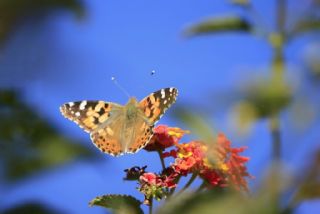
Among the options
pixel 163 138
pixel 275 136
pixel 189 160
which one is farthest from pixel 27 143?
pixel 163 138

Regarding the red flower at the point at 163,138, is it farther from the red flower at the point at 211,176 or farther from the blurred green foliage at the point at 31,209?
the blurred green foliage at the point at 31,209

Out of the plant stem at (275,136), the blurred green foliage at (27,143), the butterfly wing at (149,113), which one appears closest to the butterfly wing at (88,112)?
the butterfly wing at (149,113)

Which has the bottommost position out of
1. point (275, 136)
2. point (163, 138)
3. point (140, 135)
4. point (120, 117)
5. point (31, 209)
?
point (31, 209)

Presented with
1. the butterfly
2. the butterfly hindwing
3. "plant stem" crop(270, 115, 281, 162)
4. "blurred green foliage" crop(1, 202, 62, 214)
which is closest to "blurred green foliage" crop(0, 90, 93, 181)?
"blurred green foliage" crop(1, 202, 62, 214)

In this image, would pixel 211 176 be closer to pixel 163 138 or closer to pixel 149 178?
pixel 149 178

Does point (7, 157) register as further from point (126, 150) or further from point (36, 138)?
point (126, 150)

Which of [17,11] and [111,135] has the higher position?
[111,135]
